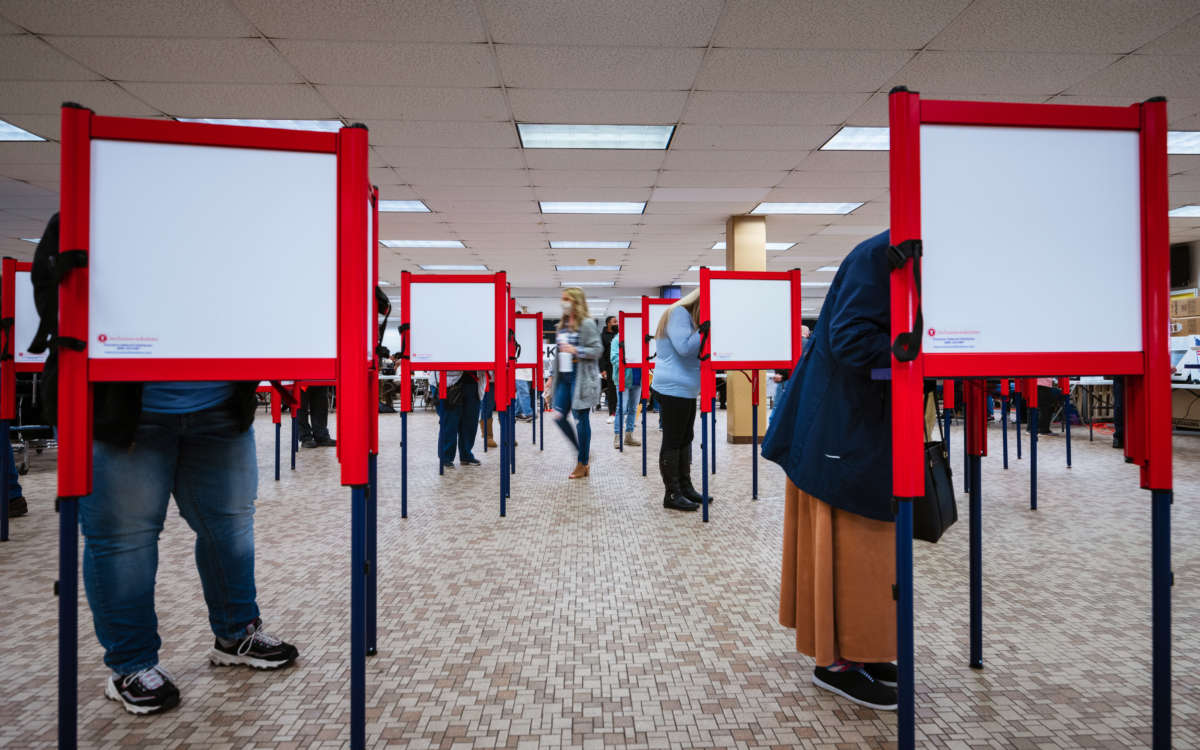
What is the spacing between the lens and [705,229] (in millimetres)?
7781

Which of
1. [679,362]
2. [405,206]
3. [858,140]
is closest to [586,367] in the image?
[679,362]

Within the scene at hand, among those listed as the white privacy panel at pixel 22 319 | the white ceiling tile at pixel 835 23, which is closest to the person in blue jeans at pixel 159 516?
the white privacy panel at pixel 22 319

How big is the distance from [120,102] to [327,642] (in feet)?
13.1

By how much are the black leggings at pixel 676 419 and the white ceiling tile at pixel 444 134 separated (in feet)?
7.80

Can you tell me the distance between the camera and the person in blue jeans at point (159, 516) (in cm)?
143

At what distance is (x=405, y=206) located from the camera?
21.8 ft

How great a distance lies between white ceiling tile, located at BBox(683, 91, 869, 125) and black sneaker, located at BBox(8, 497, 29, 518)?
465 centimetres

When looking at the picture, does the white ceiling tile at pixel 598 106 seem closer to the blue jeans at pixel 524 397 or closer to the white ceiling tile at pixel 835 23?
the white ceiling tile at pixel 835 23

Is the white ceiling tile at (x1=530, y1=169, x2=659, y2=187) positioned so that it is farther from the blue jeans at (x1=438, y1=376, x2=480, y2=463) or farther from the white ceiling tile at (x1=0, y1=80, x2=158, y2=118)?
the white ceiling tile at (x1=0, y1=80, x2=158, y2=118)

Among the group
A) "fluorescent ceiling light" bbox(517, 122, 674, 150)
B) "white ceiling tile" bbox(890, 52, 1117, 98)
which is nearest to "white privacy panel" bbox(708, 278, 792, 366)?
"white ceiling tile" bbox(890, 52, 1117, 98)

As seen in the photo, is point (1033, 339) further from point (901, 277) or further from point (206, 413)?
point (206, 413)

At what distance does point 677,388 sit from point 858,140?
276 centimetres

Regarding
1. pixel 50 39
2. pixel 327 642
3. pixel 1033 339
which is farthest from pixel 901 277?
pixel 50 39

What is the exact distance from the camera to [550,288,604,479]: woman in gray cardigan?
422cm
